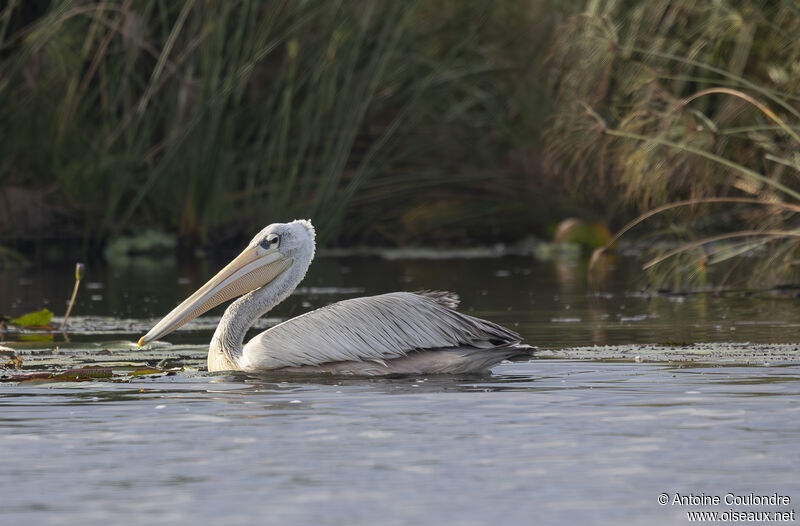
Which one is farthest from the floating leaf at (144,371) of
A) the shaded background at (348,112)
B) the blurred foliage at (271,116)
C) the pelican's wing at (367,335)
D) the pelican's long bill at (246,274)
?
the blurred foliage at (271,116)

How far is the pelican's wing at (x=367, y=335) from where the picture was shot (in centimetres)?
789

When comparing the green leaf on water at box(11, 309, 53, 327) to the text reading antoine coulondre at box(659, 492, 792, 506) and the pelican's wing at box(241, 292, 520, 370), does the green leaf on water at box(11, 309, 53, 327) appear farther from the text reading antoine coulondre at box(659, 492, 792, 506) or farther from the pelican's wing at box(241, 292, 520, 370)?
the text reading antoine coulondre at box(659, 492, 792, 506)

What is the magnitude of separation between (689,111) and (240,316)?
4378 millimetres

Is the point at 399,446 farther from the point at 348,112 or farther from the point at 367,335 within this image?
the point at 348,112

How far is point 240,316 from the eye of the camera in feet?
27.9

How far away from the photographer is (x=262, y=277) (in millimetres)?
8820

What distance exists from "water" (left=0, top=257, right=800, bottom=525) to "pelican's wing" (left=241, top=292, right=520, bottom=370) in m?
0.15

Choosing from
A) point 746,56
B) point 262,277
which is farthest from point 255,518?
point 746,56

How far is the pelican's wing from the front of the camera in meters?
7.89

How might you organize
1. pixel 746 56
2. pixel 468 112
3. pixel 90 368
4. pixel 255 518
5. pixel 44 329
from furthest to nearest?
pixel 468 112
pixel 746 56
pixel 44 329
pixel 90 368
pixel 255 518

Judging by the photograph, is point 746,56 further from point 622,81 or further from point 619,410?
point 619,410

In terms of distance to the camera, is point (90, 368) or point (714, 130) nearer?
point (90, 368)

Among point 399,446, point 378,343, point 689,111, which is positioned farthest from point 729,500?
point 689,111

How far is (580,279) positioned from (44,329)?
6662 millimetres
